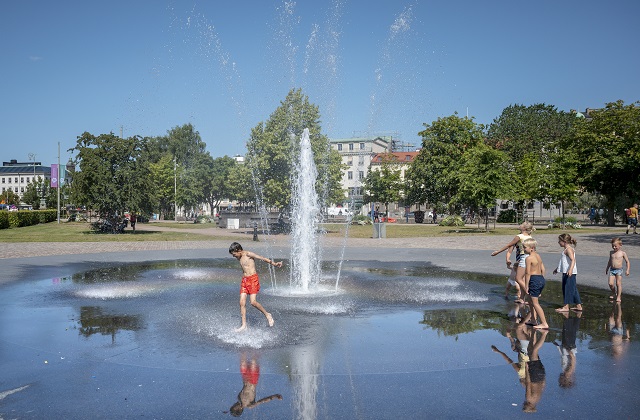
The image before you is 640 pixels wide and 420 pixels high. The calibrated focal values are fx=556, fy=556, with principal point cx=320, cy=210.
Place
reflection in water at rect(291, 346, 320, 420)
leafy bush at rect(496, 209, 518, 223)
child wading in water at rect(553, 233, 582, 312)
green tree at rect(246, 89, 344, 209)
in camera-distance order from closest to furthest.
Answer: reflection in water at rect(291, 346, 320, 420) < child wading in water at rect(553, 233, 582, 312) < green tree at rect(246, 89, 344, 209) < leafy bush at rect(496, 209, 518, 223)

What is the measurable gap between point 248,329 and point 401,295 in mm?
5115

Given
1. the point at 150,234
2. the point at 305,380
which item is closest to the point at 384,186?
the point at 150,234

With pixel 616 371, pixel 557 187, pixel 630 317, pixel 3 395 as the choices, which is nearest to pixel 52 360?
pixel 3 395

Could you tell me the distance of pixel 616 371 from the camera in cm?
709

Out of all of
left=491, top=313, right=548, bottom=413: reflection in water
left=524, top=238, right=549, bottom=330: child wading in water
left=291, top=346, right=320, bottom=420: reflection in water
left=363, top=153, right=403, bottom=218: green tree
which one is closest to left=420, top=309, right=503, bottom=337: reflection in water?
left=491, top=313, right=548, bottom=413: reflection in water

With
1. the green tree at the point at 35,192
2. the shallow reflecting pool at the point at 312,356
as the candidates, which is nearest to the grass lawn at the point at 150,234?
the shallow reflecting pool at the point at 312,356

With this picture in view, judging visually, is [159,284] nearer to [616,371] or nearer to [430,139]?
[616,371]

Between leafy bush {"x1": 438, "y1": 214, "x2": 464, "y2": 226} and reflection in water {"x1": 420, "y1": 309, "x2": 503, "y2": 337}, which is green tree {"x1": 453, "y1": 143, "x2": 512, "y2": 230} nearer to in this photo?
leafy bush {"x1": 438, "y1": 214, "x2": 464, "y2": 226}

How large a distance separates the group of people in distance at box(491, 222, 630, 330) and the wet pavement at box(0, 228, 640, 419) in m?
0.41

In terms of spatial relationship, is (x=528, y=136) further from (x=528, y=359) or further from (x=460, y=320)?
(x=528, y=359)

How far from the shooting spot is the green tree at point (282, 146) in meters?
41.0

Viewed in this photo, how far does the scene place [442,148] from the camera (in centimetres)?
5597

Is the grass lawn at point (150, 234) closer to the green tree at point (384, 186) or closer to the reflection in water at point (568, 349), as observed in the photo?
the green tree at point (384, 186)

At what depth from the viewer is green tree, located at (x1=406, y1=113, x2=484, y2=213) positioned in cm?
5503
